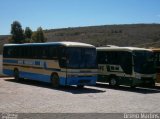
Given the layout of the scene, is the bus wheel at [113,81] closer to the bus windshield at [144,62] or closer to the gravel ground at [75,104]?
the bus windshield at [144,62]

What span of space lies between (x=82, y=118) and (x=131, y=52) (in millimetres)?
11263

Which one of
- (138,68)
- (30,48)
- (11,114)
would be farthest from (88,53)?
(11,114)

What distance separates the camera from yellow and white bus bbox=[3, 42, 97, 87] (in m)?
21.5

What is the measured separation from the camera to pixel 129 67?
22453mm

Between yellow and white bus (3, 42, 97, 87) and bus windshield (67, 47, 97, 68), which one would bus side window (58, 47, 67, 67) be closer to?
yellow and white bus (3, 42, 97, 87)

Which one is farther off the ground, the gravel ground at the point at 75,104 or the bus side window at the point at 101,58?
the bus side window at the point at 101,58

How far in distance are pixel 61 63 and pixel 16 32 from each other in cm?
7815

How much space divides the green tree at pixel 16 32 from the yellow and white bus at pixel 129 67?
75836mm

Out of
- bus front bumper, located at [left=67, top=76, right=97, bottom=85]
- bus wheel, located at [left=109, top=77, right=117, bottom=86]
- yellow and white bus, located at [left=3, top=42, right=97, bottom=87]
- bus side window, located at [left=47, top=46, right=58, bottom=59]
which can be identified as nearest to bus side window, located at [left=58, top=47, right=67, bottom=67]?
yellow and white bus, located at [left=3, top=42, right=97, bottom=87]

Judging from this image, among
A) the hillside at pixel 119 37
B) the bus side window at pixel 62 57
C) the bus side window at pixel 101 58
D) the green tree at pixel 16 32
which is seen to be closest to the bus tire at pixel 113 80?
the bus side window at pixel 101 58

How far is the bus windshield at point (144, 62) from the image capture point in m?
22.3

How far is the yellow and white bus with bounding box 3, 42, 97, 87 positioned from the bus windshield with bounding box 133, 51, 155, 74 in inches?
96.3

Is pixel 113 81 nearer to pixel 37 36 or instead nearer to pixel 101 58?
pixel 101 58

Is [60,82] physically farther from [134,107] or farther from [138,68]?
[134,107]
